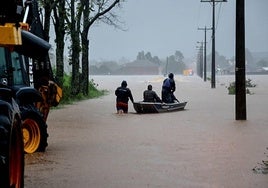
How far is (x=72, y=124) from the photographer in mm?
21875

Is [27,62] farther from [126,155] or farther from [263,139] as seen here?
[263,139]

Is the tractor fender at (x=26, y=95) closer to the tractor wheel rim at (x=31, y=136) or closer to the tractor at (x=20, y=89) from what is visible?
the tractor at (x=20, y=89)

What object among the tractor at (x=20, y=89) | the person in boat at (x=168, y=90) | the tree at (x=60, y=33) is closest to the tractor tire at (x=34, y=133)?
the tractor at (x=20, y=89)

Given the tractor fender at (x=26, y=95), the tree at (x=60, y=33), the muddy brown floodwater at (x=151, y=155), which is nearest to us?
the muddy brown floodwater at (x=151, y=155)

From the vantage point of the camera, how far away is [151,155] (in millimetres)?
13180

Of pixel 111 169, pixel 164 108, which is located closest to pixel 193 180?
pixel 111 169

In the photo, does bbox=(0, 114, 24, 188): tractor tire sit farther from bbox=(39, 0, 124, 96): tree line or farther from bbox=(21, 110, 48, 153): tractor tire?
bbox=(39, 0, 124, 96): tree line

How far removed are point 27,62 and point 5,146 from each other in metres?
6.89

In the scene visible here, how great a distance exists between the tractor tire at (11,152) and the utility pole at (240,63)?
52.5 feet

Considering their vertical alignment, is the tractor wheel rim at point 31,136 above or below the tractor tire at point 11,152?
below

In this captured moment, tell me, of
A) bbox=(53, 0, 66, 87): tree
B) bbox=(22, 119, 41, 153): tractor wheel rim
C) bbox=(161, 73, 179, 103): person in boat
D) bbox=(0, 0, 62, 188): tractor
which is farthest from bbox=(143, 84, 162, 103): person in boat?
bbox=(22, 119, 41, 153): tractor wheel rim

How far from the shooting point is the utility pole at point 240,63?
2275 cm

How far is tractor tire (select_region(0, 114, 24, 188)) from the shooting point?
6.34 meters

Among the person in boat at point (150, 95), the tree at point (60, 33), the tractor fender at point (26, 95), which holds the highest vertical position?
the tree at point (60, 33)
